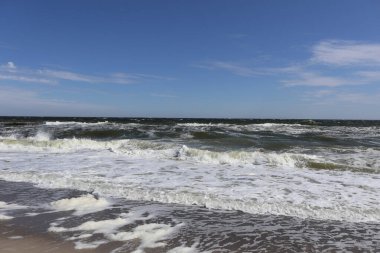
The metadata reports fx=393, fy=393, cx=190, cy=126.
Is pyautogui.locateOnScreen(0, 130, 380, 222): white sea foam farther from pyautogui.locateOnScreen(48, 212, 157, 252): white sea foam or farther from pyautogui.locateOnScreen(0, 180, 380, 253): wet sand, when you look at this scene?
pyautogui.locateOnScreen(48, 212, 157, 252): white sea foam

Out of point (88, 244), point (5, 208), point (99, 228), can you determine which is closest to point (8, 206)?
point (5, 208)

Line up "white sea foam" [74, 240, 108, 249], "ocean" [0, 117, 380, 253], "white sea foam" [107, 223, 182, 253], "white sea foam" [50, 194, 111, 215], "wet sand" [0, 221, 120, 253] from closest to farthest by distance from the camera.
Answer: "wet sand" [0, 221, 120, 253] → "white sea foam" [74, 240, 108, 249] → "white sea foam" [107, 223, 182, 253] → "ocean" [0, 117, 380, 253] → "white sea foam" [50, 194, 111, 215]

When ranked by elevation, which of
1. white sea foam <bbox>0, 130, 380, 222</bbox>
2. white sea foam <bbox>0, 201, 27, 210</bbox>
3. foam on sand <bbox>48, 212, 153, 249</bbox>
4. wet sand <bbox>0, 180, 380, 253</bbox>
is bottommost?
white sea foam <bbox>0, 201, 27, 210</bbox>

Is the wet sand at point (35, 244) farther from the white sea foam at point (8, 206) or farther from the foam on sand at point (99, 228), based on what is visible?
the white sea foam at point (8, 206)

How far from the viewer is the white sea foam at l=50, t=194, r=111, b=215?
21.8 ft

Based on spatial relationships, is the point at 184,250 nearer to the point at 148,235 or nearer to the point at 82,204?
the point at 148,235

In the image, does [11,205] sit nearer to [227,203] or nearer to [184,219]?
[184,219]

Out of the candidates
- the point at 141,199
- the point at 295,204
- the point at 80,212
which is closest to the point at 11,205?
the point at 80,212

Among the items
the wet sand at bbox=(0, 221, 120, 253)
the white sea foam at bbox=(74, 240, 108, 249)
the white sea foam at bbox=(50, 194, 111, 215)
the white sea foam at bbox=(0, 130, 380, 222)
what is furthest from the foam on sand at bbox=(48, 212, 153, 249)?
the white sea foam at bbox=(0, 130, 380, 222)

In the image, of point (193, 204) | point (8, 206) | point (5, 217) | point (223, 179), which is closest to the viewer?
point (5, 217)

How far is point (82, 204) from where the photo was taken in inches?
271

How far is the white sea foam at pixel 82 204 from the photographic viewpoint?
21.8 feet

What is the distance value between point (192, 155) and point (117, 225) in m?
8.92

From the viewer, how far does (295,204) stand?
7.12 m
